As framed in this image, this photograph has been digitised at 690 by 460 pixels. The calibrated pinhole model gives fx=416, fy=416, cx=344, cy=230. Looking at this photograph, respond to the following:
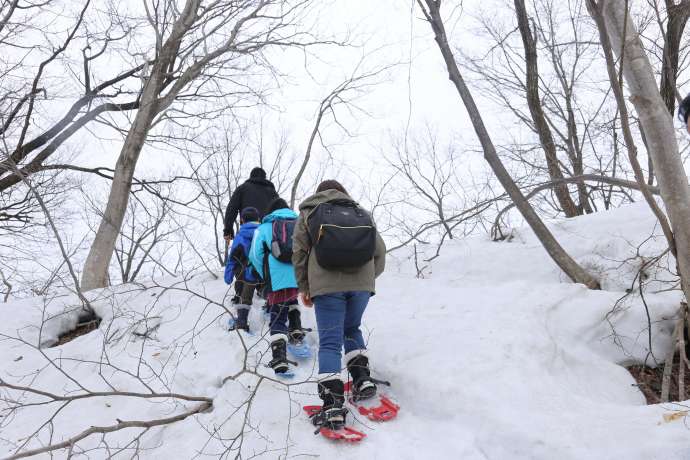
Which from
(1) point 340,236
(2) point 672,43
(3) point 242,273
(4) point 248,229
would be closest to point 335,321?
(1) point 340,236

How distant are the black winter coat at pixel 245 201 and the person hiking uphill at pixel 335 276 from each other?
7.98ft

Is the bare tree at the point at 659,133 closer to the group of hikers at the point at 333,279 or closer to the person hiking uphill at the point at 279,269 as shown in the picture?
the group of hikers at the point at 333,279

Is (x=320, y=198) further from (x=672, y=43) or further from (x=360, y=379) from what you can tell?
(x=672, y=43)

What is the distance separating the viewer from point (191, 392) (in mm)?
3465

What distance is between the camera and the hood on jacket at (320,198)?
316cm

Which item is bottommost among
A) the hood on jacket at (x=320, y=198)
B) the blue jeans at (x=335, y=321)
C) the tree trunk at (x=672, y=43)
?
the blue jeans at (x=335, y=321)

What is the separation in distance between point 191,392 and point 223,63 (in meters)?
7.03

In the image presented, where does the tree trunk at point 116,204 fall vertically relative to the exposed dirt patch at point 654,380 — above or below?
above

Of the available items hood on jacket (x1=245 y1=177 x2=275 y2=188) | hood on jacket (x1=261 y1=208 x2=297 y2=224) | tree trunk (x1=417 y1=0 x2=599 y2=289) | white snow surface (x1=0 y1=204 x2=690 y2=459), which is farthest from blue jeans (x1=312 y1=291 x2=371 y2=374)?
hood on jacket (x1=245 y1=177 x2=275 y2=188)

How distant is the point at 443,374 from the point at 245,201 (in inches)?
138

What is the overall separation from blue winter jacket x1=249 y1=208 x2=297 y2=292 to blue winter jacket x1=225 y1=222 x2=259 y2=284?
33 cm

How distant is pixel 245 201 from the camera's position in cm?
550

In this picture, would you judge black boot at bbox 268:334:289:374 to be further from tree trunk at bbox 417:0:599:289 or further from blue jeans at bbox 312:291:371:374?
tree trunk at bbox 417:0:599:289

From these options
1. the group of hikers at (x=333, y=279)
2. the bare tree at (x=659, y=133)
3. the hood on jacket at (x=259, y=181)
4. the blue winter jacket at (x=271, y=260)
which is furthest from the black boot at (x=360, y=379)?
the hood on jacket at (x=259, y=181)
